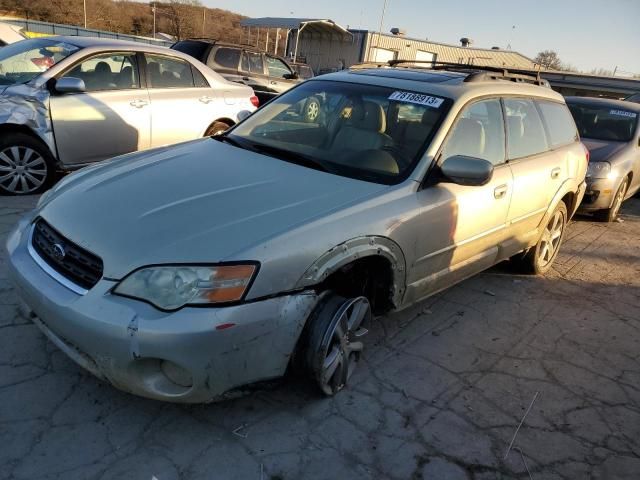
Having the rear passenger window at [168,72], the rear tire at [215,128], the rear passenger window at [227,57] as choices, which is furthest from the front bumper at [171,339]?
the rear passenger window at [227,57]

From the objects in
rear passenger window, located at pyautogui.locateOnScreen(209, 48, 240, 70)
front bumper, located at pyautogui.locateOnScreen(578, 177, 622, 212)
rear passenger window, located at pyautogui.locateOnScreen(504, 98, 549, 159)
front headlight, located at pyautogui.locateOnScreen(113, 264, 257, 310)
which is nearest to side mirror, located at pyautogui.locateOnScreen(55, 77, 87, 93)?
front headlight, located at pyautogui.locateOnScreen(113, 264, 257, 310)

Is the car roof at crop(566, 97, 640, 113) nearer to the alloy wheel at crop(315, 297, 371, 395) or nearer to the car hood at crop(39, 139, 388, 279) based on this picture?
the car hood at crop(39, 139, 388, 279)

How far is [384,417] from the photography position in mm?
2656

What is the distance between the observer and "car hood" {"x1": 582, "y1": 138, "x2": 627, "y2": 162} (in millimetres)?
6650

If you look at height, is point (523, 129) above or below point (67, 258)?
above

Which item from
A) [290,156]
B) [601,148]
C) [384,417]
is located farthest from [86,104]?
[601,148]

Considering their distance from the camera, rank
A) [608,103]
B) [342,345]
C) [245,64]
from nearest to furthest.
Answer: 1. [342,345]
2. [608,103]
3. [245,64]

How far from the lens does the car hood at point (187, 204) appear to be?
2.24 m

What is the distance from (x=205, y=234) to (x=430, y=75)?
2.31 metres

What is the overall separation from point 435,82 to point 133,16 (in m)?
74.4

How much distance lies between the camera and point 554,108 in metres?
4.66

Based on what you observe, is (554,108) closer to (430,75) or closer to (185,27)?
(430,75)

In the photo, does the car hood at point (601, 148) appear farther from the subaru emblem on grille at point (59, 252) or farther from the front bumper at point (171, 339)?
the subaru emblem on grille at point (59, 252)

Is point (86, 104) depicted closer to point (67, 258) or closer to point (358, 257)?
point (67, 258)
